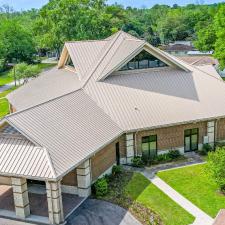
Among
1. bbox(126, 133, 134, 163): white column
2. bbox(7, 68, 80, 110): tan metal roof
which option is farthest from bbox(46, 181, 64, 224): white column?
bbox(7, 68, 80, 110): tan metal roof

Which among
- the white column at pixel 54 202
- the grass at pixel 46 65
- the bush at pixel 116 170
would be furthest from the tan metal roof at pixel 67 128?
the grass at pixel 46 65

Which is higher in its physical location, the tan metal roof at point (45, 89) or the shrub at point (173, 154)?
the tan metal roof at point (45, 89)

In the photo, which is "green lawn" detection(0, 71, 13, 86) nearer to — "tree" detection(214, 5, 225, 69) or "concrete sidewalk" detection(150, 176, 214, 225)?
"tree" detection(214, 5, 225, 69)

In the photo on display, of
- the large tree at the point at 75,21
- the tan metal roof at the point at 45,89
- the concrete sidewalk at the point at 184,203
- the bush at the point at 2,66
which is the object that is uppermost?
the large tree at the point at 75,21

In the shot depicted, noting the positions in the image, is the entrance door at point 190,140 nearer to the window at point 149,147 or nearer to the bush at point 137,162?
the window at point 149,147

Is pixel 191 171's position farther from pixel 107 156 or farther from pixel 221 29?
pixel 221 29

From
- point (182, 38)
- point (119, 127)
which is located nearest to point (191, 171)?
point (119, 127)

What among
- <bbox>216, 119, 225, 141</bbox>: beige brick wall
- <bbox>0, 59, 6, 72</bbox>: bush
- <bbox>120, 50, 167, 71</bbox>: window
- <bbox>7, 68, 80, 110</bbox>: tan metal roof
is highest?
<bbox>120, 50, 167, 71</bbox>: window
